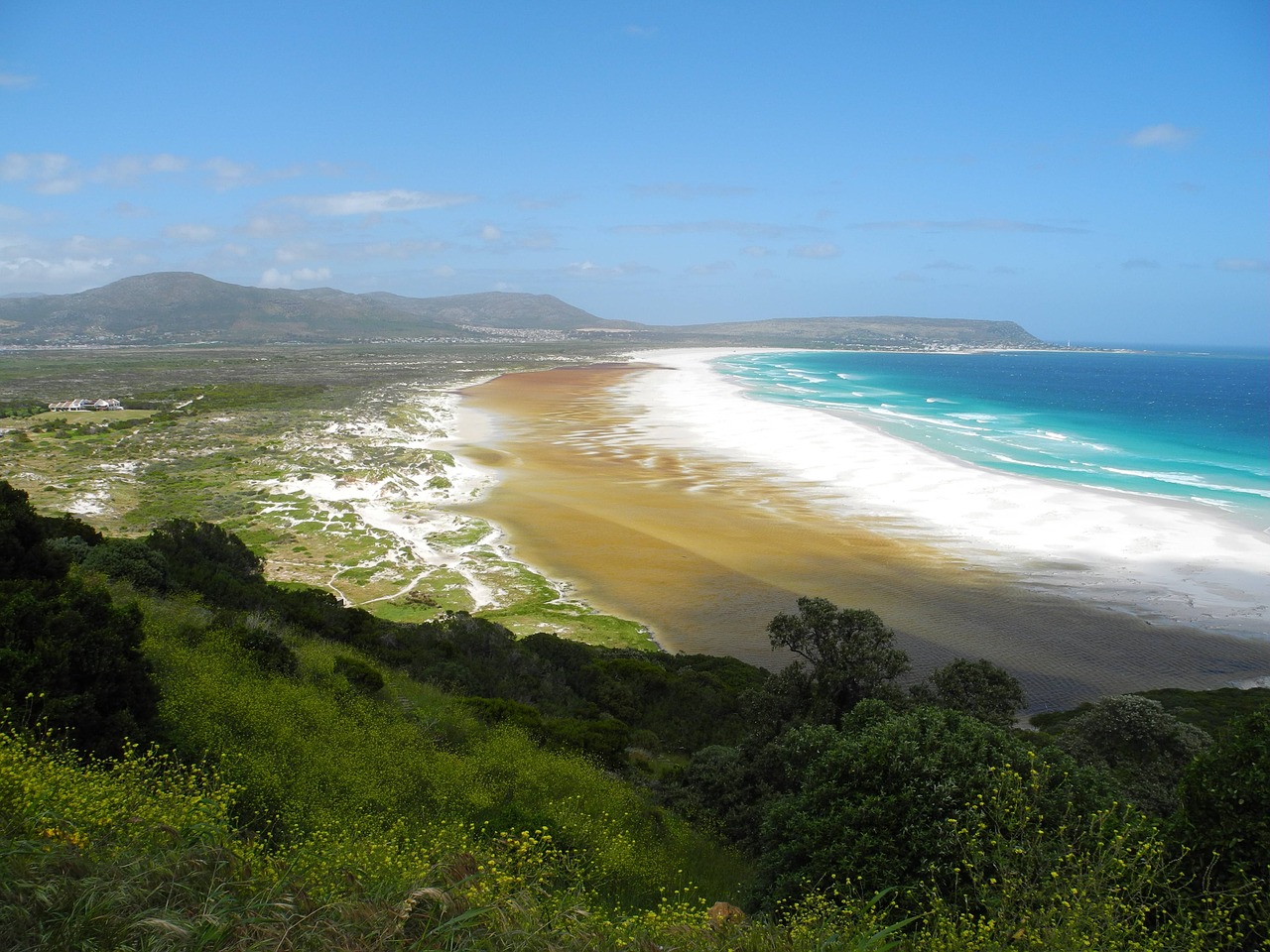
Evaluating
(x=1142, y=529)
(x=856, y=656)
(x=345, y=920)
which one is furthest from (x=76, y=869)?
(x=1142, y=529)

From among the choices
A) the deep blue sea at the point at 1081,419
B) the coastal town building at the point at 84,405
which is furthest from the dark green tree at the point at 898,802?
the coastal town building at the point at 84,405

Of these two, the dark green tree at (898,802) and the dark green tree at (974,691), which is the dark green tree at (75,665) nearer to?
the dark green tree at (898,802)

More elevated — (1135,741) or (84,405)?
(84,405)

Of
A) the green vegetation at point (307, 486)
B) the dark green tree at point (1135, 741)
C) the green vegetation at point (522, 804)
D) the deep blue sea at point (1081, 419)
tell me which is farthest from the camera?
the deep blue sea at point (1081, 419)

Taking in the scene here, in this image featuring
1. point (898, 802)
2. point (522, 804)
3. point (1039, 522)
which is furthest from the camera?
point (1039, 522)

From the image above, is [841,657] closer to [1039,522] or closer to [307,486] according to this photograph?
[1039,522]

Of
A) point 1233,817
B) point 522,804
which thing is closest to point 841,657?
point 522,804

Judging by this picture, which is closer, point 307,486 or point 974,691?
point 974,691
